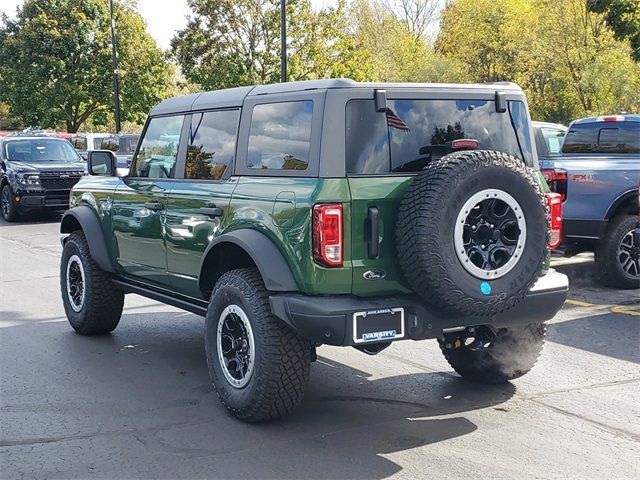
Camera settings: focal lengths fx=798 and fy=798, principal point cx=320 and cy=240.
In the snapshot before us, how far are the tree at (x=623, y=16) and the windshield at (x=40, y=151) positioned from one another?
12616mm

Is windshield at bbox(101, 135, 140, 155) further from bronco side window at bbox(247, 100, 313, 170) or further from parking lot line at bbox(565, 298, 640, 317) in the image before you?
bronco side window at bbox(247, 100, 313, 170)

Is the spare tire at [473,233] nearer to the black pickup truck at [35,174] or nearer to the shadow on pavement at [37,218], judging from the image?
the black pickup truck at [35,174]

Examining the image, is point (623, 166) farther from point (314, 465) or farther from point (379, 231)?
A: point (314, 465)

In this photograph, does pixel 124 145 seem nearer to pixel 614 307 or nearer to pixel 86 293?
pixel 86 293

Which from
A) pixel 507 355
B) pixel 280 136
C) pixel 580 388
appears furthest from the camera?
pixel 580 388

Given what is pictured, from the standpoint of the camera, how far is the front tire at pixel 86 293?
22.2ft

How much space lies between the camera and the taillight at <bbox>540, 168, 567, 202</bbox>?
29.2 feet

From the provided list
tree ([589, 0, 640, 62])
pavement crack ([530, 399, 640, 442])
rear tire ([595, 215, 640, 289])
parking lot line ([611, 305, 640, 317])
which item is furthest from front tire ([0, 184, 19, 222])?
pavement crack ([530, 399, 640, 442])

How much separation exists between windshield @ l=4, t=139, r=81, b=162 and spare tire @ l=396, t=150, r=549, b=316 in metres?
15.7

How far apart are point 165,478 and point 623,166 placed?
669 centimetres

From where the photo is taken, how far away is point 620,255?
901 centimetres

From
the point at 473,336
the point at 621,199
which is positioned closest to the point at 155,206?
the point at 473,336

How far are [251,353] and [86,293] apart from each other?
271 centimetres

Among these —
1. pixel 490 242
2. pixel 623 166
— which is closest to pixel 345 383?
pixel 490 242
